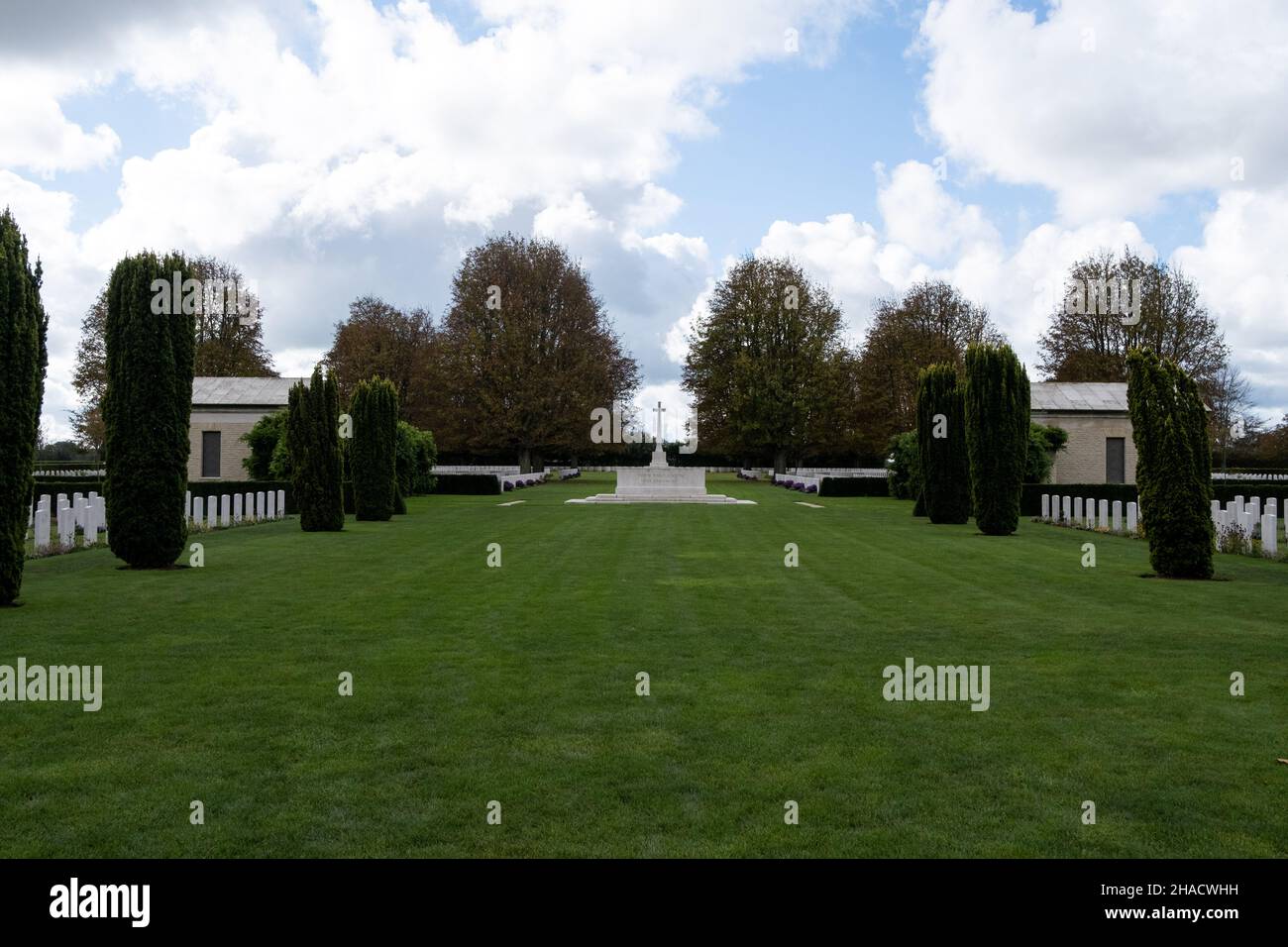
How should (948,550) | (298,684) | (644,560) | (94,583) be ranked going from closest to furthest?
1. (298,684)
2. (94,583)
3. (644,560)
4. (948,550)

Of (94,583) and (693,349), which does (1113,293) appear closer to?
(693,349)

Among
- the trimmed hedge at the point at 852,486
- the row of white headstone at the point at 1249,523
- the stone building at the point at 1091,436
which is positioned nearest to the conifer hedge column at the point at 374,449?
the row of white headstone at the point at 1249,523

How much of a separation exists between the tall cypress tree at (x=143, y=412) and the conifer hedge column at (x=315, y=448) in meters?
7.10

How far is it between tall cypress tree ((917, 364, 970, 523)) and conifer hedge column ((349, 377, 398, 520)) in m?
14.9

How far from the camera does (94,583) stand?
1270 centimetres

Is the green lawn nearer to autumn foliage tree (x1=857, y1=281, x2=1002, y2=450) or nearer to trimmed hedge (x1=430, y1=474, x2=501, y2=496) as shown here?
trimmed hedge (x1=430, y1=474, x2=501, y2=496)

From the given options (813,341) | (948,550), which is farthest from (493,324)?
(948,550)

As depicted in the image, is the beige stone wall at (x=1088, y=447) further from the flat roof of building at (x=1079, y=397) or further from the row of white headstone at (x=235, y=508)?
the row of white headstone at (x=235, y=508)

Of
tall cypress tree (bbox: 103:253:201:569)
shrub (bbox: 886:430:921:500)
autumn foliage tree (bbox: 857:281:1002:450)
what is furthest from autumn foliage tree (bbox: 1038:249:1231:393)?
tall cypress tree (bbox: 103:253:201:569)

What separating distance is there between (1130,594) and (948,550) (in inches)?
221

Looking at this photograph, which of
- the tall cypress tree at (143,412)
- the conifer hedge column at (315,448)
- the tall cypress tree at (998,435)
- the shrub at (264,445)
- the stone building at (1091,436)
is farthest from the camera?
the stone building at (1091,436)

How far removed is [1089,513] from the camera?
79.2ft

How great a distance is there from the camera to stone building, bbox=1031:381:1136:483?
140 ft

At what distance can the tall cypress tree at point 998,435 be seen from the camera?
21.5m
